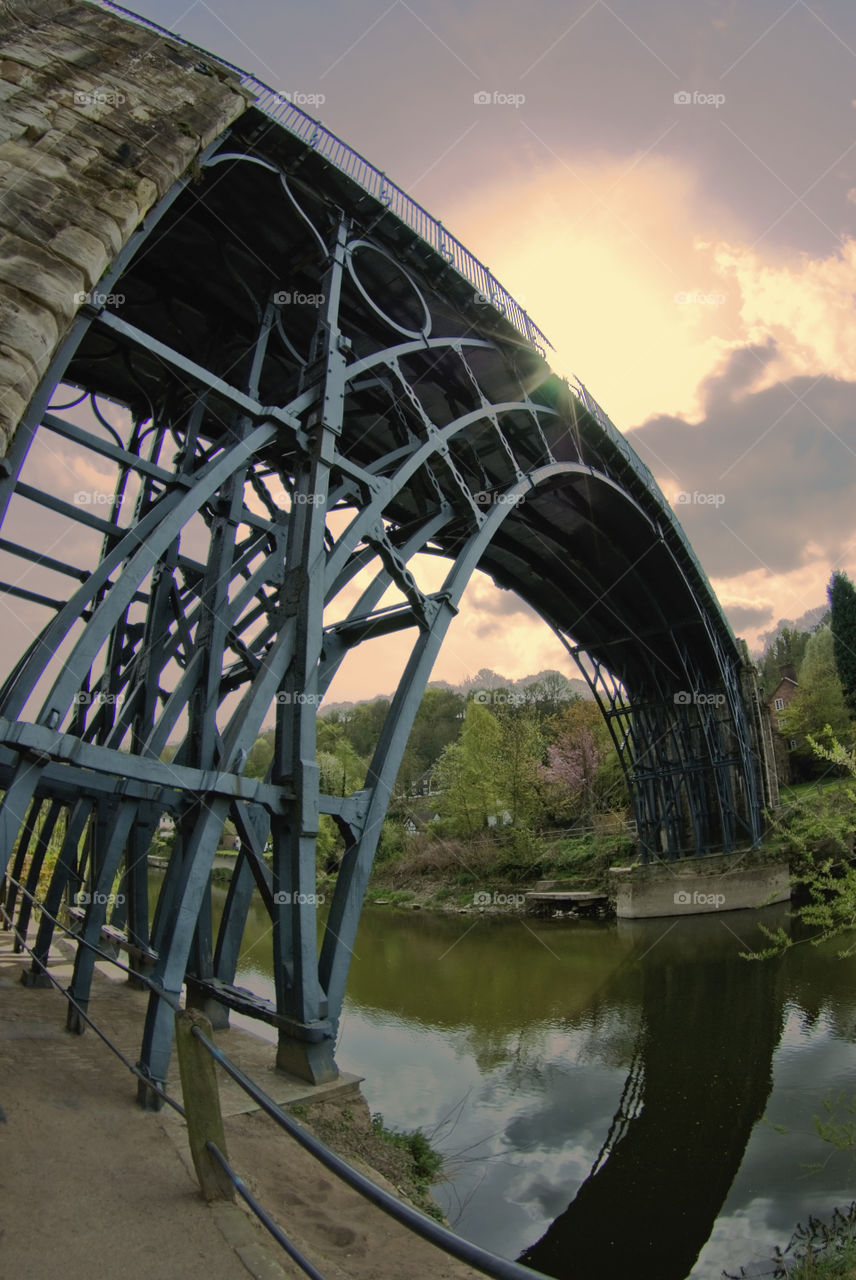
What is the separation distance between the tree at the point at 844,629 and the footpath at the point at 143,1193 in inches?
1567

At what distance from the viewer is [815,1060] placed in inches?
373

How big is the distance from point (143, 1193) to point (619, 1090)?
295 inches

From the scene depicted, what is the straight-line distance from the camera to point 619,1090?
892 centimetres

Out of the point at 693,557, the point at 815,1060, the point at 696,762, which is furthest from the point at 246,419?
the point at 696,762

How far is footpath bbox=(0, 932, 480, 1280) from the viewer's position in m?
2.70

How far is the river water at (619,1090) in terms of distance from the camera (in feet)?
19.9

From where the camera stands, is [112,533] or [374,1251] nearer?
[374,1251]

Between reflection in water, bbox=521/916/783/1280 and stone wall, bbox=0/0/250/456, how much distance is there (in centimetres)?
734

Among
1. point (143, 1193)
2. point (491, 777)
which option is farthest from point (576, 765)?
point (143, 1193)

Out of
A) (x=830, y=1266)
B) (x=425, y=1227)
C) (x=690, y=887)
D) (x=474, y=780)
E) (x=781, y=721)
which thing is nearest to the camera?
(x=425, y=1227)

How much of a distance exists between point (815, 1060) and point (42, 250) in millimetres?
12139

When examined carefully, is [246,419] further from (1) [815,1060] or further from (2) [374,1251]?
(1) [815,1060]

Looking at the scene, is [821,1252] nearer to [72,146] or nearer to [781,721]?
[72,146]

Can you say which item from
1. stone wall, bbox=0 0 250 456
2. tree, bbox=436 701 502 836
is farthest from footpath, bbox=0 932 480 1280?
tree, bbox=436 701 502 836
